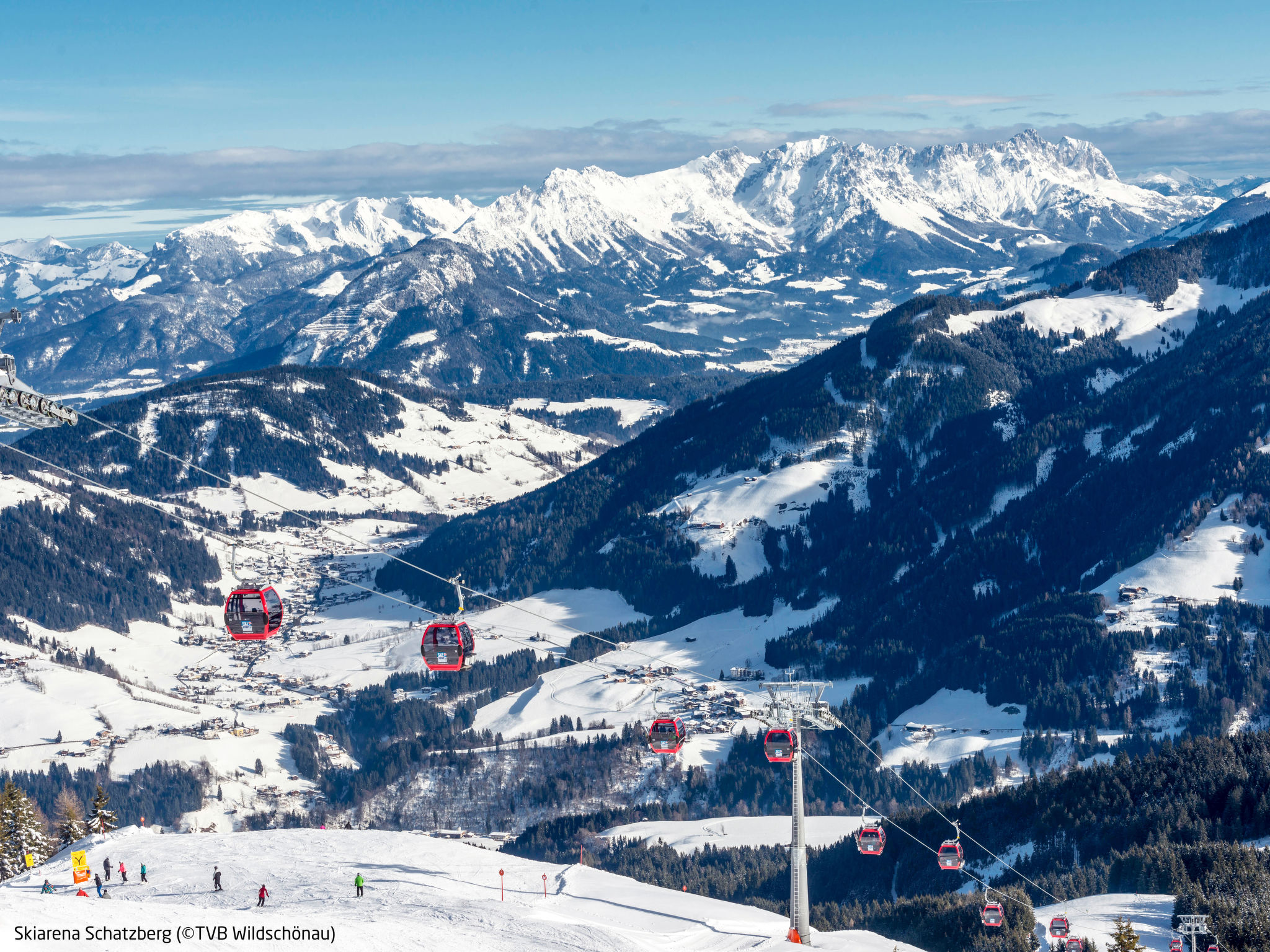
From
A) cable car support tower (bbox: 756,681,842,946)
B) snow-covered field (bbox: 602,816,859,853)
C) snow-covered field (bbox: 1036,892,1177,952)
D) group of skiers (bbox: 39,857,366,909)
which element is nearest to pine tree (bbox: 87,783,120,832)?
group of skiers (bbox: 39,857,366,909)

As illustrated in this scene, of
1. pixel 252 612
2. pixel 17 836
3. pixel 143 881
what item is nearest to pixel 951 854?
pixel 252 612

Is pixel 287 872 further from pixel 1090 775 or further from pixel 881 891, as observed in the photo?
pixel 1090 775

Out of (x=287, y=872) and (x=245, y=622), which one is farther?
(x=287, y=872)

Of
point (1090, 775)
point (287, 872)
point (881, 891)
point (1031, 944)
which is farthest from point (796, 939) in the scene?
point (1090, 775)

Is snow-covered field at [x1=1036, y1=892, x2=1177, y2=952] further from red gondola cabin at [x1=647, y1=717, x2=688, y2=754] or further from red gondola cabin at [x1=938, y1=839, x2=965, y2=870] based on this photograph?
red gondola cabin at [x1=647, y1=717, x2=688, y2=754]

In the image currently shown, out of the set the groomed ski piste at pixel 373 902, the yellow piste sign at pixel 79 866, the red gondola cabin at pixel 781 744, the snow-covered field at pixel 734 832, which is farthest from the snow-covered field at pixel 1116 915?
the yellow piste sign at pixel 79 866

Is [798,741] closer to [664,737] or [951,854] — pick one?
[664,737]
